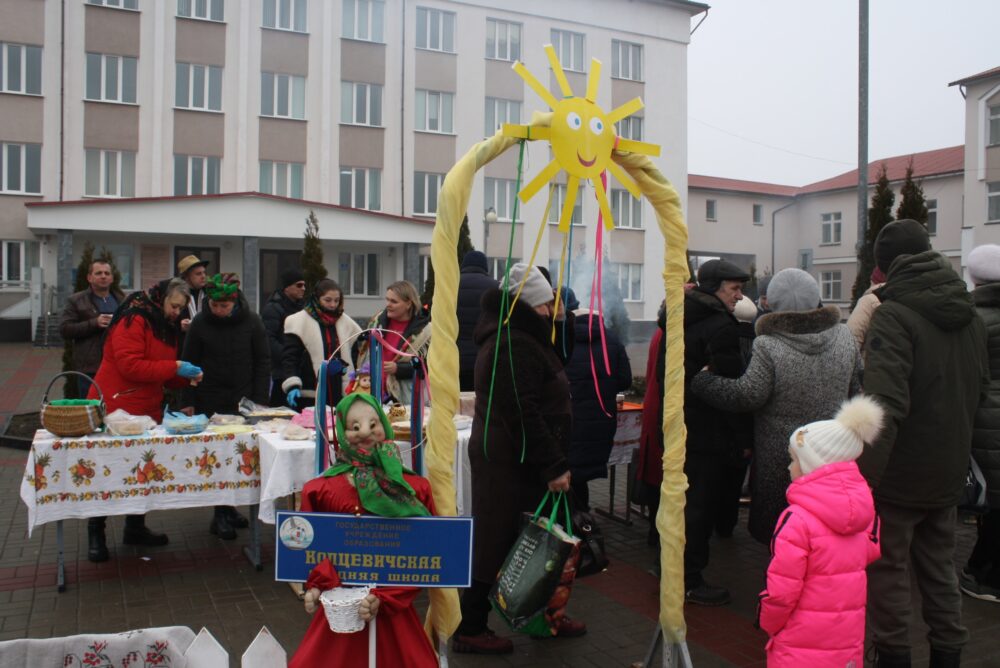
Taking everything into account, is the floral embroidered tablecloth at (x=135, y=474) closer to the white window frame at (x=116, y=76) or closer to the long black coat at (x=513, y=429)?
the long black coat at (x=513, y=429)

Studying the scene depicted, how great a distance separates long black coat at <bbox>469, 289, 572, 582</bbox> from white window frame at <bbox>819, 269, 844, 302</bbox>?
46.1m

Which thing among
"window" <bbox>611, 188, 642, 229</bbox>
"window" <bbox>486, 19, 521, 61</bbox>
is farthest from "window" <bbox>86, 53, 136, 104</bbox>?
"window" <bbox>611, 188, 642, 229</bbox>

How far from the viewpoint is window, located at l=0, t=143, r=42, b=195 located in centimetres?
2430

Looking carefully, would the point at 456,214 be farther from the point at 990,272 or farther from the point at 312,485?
the point at 990,272

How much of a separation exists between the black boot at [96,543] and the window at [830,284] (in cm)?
4641

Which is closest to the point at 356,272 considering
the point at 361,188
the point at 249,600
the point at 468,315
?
the point at 361,188

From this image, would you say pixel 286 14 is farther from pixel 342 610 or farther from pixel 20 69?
pixel 342 610

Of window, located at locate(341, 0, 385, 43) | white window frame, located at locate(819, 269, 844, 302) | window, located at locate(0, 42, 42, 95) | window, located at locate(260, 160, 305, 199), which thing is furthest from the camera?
white window frame, located at locate(819, 269, 844, 302)

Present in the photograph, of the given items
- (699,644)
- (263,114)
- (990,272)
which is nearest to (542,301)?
(699,644)

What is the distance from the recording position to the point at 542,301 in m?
3.96

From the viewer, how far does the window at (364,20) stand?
1084 inches

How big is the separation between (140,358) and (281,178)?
22762 millimetres

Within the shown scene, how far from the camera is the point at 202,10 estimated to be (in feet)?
84.6

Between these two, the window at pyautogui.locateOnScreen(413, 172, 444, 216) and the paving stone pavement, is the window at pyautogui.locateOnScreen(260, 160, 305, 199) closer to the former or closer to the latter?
the window at pyautogui.locateOnScreen(413, 172, 444, 216)
